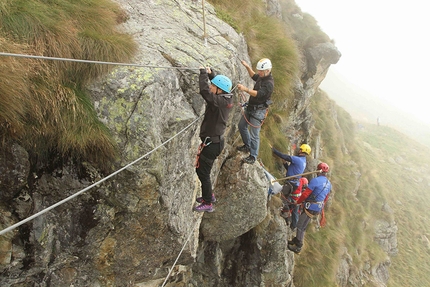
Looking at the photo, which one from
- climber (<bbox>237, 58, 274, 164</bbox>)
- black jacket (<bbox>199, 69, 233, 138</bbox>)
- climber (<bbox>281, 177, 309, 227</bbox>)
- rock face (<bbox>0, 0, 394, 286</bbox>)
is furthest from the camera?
climber (<bbox>281, 177, 309, 227</bbox>)

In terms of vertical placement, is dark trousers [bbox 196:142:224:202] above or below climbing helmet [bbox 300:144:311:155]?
above

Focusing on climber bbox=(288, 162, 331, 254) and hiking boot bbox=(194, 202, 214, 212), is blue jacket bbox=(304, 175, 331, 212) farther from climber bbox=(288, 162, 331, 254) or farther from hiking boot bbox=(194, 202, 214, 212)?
hiking boot bbox=(194, 202, 214, 212)

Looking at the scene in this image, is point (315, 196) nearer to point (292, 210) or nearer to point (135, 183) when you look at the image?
point (292, 210)

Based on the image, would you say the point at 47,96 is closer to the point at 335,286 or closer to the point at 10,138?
the point at 10,138

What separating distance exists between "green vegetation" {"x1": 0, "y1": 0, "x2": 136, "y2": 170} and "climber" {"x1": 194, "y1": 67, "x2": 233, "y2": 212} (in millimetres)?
1656

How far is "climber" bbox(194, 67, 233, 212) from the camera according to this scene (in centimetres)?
545

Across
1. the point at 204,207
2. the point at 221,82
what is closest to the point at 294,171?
the point at 204,207

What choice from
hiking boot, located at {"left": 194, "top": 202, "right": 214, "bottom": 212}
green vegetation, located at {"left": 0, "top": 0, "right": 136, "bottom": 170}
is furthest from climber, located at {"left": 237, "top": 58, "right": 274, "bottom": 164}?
green vegetation, located at {"left": 0, "top": 0, "right": 136, "bottom": 170}

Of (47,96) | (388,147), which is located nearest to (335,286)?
(47,96)

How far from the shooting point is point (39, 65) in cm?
425

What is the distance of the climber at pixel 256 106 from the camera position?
7.91 meters

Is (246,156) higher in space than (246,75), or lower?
lower

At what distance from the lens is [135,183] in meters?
5.09

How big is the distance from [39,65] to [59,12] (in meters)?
1.36
